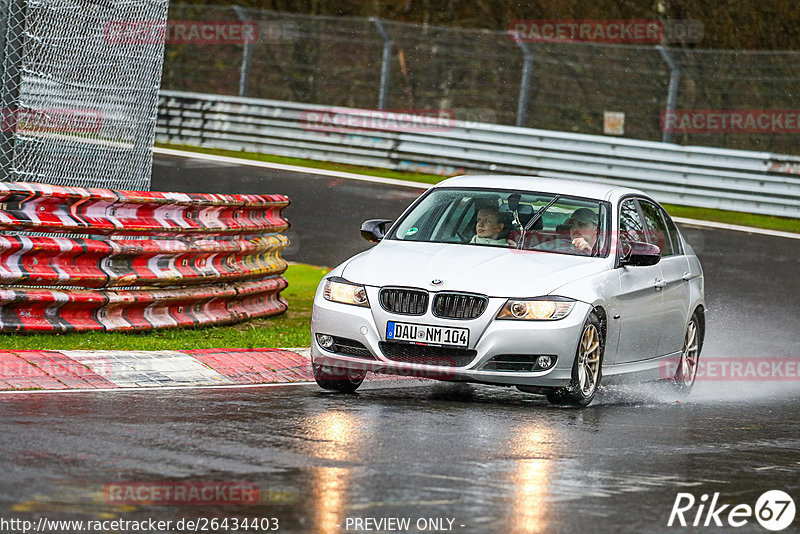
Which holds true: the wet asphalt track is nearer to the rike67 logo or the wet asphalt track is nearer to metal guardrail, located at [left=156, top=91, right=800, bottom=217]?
the rike67 logo

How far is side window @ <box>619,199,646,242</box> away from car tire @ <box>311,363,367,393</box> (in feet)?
7.57

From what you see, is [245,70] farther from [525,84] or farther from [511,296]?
[511,296]

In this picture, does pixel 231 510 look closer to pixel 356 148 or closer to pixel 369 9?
pixel 356 148

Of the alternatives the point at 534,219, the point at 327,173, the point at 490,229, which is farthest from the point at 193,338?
the point at 327,173

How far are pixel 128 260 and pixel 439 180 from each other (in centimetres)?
1476

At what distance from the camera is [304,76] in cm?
3159

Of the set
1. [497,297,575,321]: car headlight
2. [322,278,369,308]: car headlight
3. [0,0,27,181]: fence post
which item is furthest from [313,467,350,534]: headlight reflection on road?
[0,0,27,181]: fence post

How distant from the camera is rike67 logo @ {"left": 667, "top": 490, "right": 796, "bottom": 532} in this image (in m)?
6.27

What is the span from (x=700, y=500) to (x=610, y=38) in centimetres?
2660

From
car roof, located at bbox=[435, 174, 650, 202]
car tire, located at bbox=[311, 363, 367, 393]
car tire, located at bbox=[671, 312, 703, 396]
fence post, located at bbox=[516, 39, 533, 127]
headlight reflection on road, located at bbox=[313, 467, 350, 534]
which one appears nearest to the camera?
headlight reflection on road, located at bbox=[313, 467, 350, 534]

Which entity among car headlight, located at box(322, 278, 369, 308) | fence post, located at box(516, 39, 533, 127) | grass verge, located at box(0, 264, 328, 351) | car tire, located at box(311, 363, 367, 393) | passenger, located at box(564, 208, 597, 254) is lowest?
grass verge, located at box(0, 264, 328, 351)

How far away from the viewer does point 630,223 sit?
11203mm

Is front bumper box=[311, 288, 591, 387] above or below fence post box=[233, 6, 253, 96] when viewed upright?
below

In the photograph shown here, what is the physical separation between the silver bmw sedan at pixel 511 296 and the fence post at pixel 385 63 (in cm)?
1530
